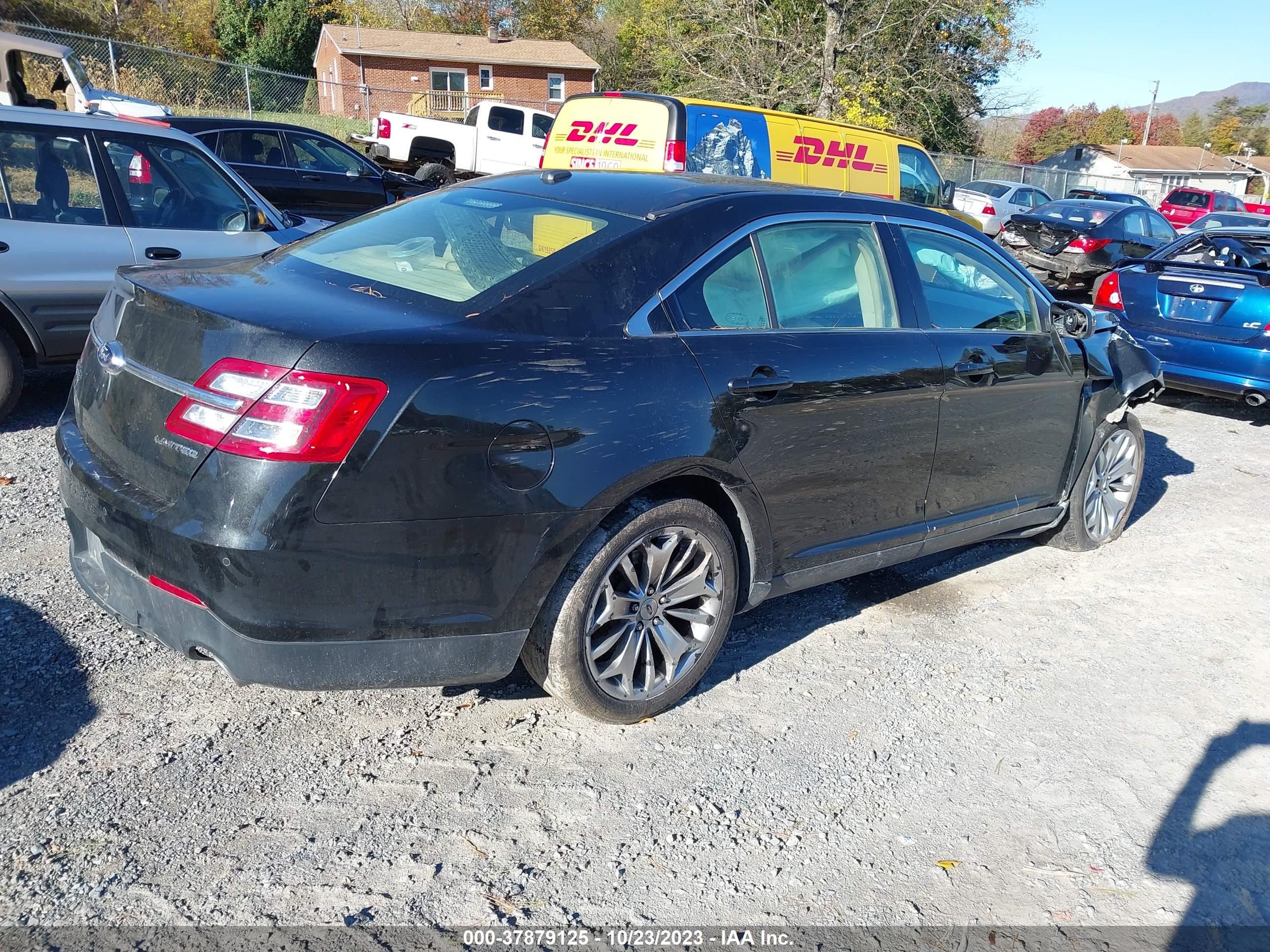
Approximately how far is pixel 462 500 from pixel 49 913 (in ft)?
4.64

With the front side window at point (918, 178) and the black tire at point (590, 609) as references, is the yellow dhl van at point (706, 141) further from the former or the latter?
the black tire at point (590, 609)

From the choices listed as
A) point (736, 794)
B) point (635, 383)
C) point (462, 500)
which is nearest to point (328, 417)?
point (462, 500)

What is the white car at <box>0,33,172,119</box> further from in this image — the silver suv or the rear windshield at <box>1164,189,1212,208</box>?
the rear windshield at <box>1164,189,1212,208</box>

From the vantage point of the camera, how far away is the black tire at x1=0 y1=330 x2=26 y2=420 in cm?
577

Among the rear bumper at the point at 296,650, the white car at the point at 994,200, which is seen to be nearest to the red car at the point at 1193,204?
the white car at the point at 994,200

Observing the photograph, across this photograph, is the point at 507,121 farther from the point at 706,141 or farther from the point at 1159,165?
the point at 1159,165

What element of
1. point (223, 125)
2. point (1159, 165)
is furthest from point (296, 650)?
point (1159, 165)

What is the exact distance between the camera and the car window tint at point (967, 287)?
436 centimetres

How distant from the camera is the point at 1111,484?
18.6ft

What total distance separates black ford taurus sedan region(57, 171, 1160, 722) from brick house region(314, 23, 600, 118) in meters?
40.4

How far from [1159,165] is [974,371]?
85701 millimetres

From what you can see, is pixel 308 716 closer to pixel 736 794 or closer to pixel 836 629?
pixel 736 794

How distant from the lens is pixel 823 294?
12.9ft

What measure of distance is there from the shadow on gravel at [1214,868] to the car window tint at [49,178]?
6264 millimetres
